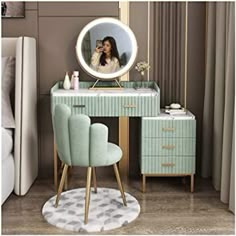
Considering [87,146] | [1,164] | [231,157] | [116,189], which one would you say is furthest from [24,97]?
[231,157]

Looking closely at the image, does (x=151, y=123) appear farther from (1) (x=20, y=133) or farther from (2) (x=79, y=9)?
(2) (x=79, y=9)

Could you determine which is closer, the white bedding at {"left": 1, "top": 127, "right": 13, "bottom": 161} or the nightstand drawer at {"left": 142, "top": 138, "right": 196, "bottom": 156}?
the white bedding at {"left": 1, "top": 127, "right": 13, "bottom": 161}

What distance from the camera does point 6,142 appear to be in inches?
122

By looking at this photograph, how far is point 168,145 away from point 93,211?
0.79 meters

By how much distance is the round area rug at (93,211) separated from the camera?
278 centimetres

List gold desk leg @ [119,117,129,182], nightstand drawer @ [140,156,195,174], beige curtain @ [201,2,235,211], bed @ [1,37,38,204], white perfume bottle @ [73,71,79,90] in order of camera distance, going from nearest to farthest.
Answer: beige curtain @ [201,2,235,211] < bed @ [1,37,38,204] < nightstand drawer @ [140,156,195,174] < white perfume bottle @ [73,71,79,90] < gold desk leg @ [119,117,129,182]

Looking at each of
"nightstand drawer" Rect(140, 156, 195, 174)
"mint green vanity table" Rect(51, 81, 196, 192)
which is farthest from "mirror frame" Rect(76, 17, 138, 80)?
"nightstand drawer" Rect(140, 156, 195, 174)

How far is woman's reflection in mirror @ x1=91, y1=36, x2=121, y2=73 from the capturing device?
12.1ft

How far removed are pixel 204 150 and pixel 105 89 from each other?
3.24 ft

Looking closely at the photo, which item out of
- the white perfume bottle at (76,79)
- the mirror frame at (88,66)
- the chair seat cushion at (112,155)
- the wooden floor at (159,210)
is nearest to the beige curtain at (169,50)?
the mirror frame at (88,66)

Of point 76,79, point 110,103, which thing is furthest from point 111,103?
point 76,79

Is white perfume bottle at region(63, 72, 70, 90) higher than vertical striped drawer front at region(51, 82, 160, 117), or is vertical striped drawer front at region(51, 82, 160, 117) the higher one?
white perfume bottle at region(63, 72, 70, 90)

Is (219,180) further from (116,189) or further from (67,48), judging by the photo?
(67,48)

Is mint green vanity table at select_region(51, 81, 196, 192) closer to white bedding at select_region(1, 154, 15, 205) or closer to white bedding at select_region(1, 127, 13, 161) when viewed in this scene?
white bedding at select_region(1, 127, 13, 161)
